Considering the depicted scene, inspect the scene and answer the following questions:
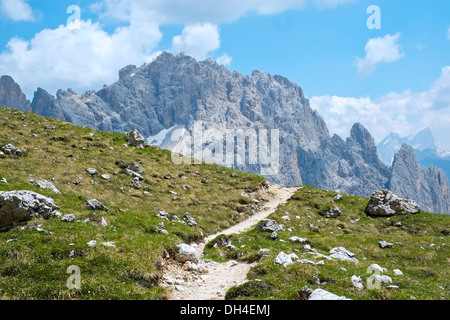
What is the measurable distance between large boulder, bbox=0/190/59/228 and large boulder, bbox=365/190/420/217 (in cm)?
3781

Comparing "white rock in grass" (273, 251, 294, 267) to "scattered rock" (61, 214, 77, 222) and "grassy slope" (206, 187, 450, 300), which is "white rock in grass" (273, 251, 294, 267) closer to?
"grassy slope" (206, 187, 450, 300)

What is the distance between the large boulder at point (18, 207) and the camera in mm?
17219

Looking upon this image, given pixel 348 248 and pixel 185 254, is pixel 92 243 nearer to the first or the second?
pixel 185 254

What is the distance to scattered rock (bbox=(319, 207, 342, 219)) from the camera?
39.2 m

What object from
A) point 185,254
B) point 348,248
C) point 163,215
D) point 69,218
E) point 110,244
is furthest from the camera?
point 163,215

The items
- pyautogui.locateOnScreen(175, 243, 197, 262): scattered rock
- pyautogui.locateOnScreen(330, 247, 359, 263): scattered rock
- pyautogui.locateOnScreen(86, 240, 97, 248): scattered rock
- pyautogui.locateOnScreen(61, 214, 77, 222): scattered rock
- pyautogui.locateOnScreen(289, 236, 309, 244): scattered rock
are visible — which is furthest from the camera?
pyautogui.locateOnScreen(289, 236, 309, 244): scattered rock

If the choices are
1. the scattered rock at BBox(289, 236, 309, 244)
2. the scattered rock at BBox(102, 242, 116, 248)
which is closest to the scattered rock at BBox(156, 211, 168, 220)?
the scattered rock at BBox(102, 242, 116, 248)

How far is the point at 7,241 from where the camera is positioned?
613 inches

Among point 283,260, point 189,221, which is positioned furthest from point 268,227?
point 283,260

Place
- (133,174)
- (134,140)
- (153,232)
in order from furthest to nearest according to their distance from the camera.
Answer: (134,140) → (133,174) → (153,232)

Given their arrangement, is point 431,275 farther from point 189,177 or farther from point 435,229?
point 189,177

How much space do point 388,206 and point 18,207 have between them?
40235 mm

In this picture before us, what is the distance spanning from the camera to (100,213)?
2298 centimetres
